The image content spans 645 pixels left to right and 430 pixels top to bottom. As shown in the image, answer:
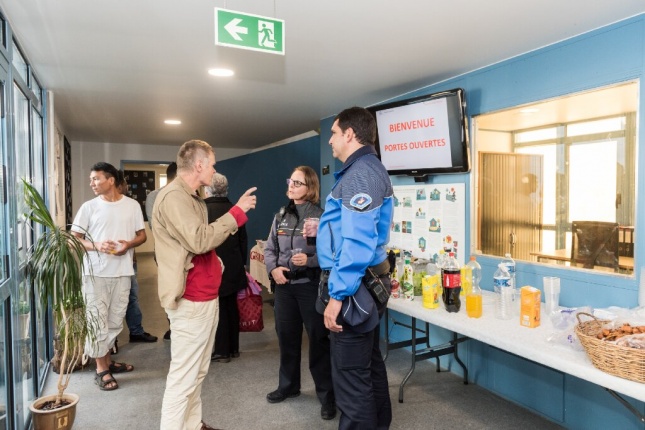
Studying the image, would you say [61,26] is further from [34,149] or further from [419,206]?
[419,206]

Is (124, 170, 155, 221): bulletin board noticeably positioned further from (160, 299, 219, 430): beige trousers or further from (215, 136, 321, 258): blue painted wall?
(160, 299, 219, 430): beige trousers

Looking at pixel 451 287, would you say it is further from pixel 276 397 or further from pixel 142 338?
pixel 142 338

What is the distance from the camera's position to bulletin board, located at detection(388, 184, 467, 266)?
135 inches

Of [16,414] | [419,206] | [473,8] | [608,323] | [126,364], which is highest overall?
[473,8]

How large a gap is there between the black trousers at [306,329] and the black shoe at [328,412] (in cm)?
3

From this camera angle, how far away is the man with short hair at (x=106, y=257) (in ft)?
10.4

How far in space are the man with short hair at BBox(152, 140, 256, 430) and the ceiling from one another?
0.81m

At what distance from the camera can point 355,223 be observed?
191cm

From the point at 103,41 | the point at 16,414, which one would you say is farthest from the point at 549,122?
the point at 16,414

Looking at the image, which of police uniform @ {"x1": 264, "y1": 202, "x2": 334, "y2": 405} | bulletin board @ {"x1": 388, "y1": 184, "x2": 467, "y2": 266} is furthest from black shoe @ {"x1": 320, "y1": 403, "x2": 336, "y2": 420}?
bulletin board @ {"x1": 388, "y1": 184, "x2": 467, "y2": 266}

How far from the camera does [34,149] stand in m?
3.29

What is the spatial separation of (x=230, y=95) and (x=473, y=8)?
248 cm

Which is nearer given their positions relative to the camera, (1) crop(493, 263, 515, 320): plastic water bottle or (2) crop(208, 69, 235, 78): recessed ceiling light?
(1) crop(493, 263, 515, 320): plastic water bottle

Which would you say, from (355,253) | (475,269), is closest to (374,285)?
(355,253)
